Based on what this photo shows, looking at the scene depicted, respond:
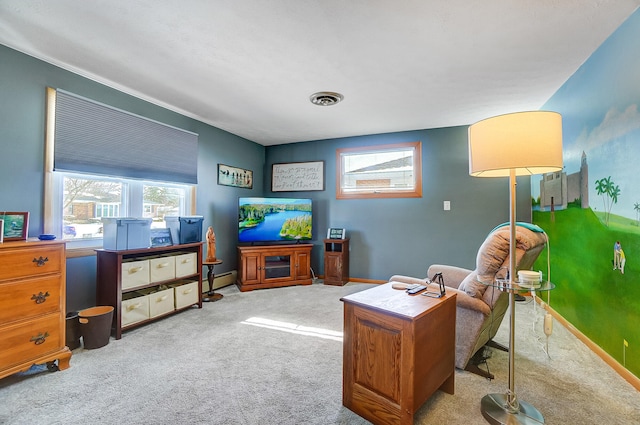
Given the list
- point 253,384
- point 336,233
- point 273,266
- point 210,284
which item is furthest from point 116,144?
point 336,233

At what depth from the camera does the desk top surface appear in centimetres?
136

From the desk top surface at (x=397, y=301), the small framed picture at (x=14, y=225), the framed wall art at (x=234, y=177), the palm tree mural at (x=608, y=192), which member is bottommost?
the desk top surface at (x=397, y=301)

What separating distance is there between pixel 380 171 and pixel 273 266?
2.18 metres

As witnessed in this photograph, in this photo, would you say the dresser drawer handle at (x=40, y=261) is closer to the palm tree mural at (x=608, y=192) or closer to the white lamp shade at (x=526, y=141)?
the white lamp shade at (x=526, y=141)

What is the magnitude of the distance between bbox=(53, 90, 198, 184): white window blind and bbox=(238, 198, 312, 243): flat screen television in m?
0.93

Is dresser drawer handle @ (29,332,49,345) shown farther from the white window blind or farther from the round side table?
the round side table

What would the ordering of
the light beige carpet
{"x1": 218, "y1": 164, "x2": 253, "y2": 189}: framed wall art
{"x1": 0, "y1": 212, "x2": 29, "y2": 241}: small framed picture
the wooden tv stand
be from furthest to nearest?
{"x1": 218, "y1": 164, "x2": 253, "y2": 189}: framed wall art, the wooden tv stand, {"x1": 0, "y1": 212, "x2": 29, "y2": 241}: small framed picture, the light beige carpet

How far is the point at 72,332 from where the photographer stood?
222 centimetres

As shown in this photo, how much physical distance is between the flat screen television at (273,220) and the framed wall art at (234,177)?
0.38 metres

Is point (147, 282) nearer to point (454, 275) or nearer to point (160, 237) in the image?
point (160, 237)

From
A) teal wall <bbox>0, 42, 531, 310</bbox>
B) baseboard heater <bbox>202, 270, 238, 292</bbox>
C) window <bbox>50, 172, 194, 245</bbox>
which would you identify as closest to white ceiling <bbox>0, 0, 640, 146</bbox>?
teal wall <bbox>0, 42, 531, 310</bbox>

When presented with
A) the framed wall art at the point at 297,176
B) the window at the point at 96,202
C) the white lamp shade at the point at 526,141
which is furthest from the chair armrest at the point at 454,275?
the window at the point at 96,202

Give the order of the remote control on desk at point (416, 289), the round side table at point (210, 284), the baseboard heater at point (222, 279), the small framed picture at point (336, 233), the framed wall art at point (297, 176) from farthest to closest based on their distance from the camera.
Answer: the framed wall art at point (297, 176) < the small framed picture at point (336, 233) < the baseboard heater at point (222, 279) < the round side table at point (210, 284) < the remote control on desk at point (416, 289)

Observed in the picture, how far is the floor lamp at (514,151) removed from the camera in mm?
1375
